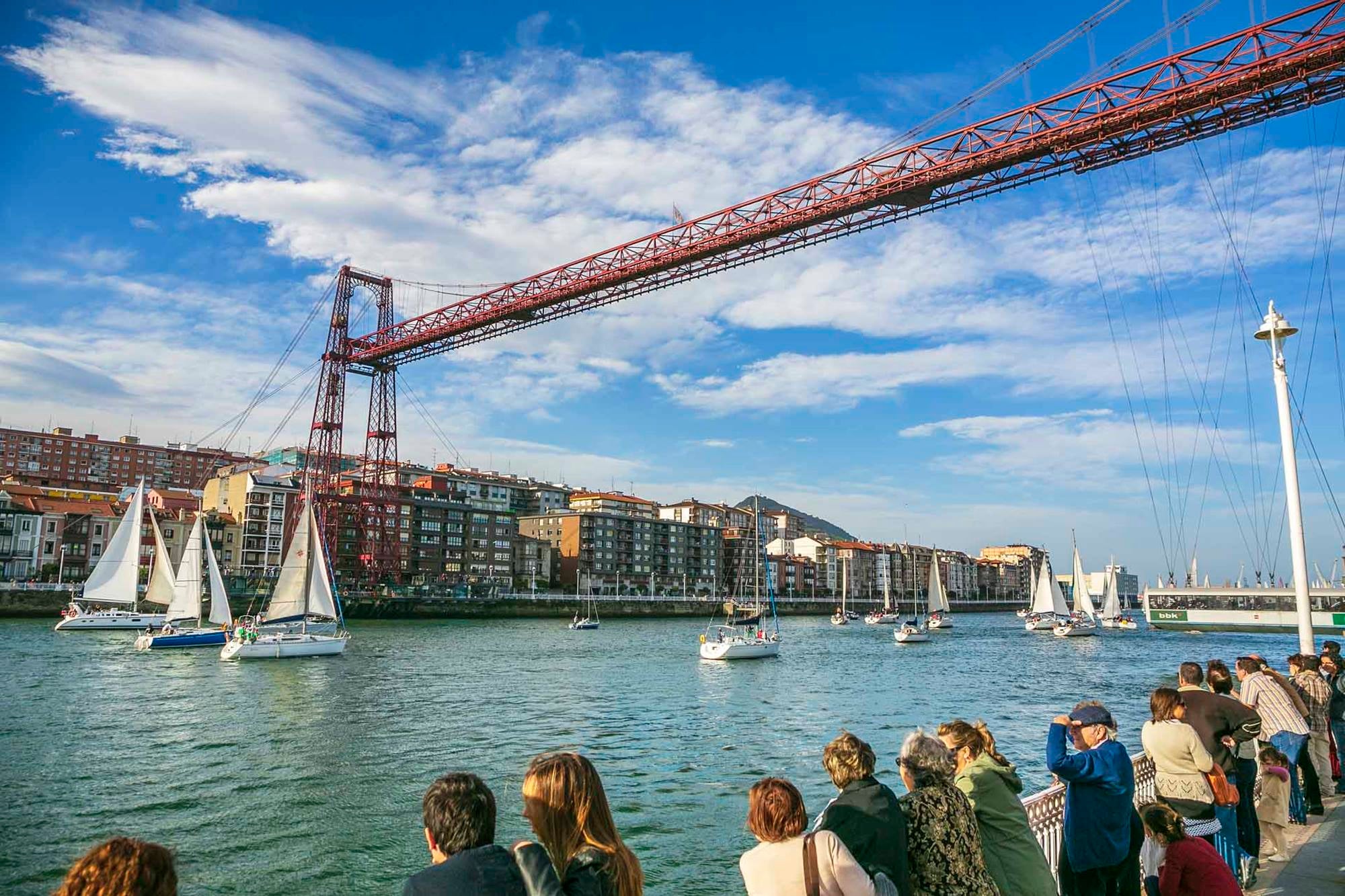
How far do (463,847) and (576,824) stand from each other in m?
0.37

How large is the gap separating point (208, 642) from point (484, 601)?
43934 millimetres

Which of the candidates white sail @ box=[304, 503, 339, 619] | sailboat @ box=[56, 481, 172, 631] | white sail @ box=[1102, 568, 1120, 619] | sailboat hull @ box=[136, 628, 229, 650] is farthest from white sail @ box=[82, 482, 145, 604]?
white sail @ box=[1102, 568, 1120, 619]

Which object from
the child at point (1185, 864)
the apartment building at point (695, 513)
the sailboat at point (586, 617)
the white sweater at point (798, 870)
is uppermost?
the apartment building at point (695, 513)

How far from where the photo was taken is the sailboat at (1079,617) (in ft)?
246

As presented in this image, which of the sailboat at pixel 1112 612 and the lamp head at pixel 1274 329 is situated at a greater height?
the lamp head at pixel 1274 329

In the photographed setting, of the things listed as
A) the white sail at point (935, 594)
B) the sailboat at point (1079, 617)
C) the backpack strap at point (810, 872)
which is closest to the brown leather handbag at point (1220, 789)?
the backpack strap at point (810, 872)

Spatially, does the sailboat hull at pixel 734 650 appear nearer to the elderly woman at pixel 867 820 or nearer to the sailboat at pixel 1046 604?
the elderly woman at pixel 867 820

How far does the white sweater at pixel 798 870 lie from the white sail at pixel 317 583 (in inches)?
1636

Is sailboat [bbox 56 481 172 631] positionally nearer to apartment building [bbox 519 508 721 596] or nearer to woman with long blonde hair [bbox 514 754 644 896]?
woman with long blonde hair [bbox 514 754 644 896]

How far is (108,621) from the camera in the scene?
5109cm

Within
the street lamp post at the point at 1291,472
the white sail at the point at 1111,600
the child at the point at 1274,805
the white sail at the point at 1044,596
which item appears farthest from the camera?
the white sail at the point at 1111,600

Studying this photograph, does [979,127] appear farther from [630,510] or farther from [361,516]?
[630,510]

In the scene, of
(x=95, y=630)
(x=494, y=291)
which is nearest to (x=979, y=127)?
(x=494, y=291)

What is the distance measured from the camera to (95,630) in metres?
51.1
